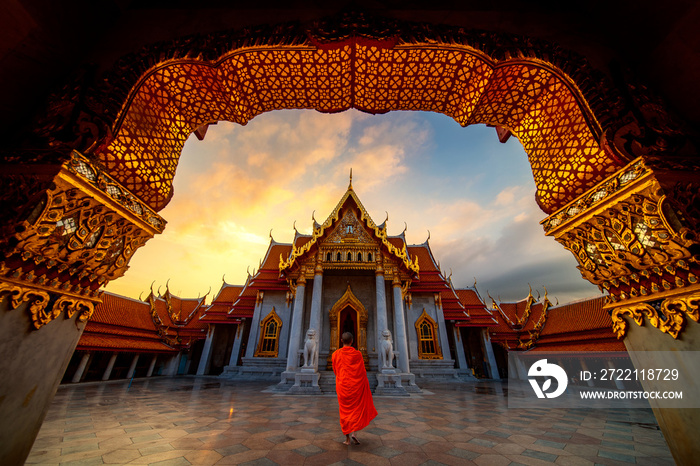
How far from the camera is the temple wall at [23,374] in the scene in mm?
1835

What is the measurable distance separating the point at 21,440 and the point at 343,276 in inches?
444

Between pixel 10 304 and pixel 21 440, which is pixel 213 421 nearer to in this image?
pixel 21 440

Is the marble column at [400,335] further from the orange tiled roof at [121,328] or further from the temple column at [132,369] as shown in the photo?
the temple column at [132,369]

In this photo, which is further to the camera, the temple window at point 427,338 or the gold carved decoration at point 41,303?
the temple window at point 427,338

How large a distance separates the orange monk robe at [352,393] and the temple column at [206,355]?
1554 centimetres

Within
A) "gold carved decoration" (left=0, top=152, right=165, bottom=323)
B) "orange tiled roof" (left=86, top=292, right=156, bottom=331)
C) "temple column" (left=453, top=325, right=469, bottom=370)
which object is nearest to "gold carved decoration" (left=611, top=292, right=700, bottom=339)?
"gold carved decoration" (left=0, top=152, right=165, bottom=323)

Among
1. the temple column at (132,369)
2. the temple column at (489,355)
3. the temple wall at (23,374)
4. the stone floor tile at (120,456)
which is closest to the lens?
the temple wall at (23,374)

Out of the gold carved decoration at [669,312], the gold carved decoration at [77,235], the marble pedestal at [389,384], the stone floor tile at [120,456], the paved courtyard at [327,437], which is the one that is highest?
the gold carved decoration at [77,235]

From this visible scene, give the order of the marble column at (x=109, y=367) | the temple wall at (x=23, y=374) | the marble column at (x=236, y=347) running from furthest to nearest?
the marble column at (x=236, y=347), the marble column at (x=109, y=367), the temple wall at (x=23, y=374)

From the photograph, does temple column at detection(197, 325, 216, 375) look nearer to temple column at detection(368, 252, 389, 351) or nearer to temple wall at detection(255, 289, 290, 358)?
temple wall at detection(255, 289, 290, 358)

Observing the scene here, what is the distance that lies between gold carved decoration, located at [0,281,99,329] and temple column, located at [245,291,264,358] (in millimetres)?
12348

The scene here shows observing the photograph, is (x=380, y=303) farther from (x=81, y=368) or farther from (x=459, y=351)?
(x=81, y=368)

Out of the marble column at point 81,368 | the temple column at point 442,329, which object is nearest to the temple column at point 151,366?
the marble column at point 81,368

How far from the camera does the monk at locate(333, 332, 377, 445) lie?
11.5 feet
